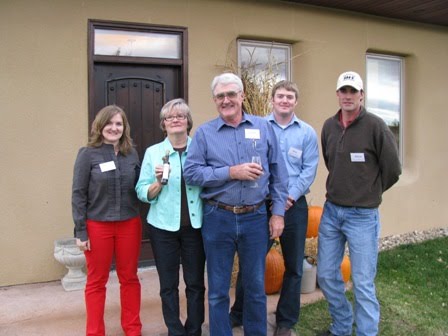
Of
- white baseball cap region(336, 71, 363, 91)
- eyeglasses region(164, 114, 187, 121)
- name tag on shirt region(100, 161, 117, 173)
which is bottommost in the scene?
name tag on shirt region(100, 161, 117, 173)

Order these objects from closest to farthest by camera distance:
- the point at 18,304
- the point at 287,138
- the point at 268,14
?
the point at 287,138
the point at 18,304
the point at 268,14

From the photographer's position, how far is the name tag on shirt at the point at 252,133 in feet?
9.02

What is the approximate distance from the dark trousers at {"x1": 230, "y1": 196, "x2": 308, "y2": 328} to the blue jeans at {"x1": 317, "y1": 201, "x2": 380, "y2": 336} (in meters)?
0.17

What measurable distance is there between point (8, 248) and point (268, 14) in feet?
12.5

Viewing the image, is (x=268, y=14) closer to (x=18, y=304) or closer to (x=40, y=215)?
(x=40, y=215)

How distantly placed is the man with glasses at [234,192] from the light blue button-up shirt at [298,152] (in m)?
0.34

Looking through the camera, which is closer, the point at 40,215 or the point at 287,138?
the point at 287,138

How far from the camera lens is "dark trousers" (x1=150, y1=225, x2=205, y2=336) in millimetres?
2955

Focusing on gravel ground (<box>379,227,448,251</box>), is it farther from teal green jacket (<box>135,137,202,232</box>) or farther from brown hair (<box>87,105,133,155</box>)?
brown hair (<box>87,105,133,155</box>)

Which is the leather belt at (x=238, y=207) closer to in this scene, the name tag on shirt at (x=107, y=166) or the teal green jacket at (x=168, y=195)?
the teal green jacket at (x=168, y=195)

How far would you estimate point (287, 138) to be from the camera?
3.22 m

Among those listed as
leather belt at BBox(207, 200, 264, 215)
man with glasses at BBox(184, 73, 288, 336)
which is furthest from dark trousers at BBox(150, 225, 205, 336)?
leather belt at BBox(207, 200, 264, 215)

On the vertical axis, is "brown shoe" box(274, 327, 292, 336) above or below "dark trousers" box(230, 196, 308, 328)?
below

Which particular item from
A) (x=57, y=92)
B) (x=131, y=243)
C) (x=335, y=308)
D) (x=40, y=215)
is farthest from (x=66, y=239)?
(x=335, y=308)
